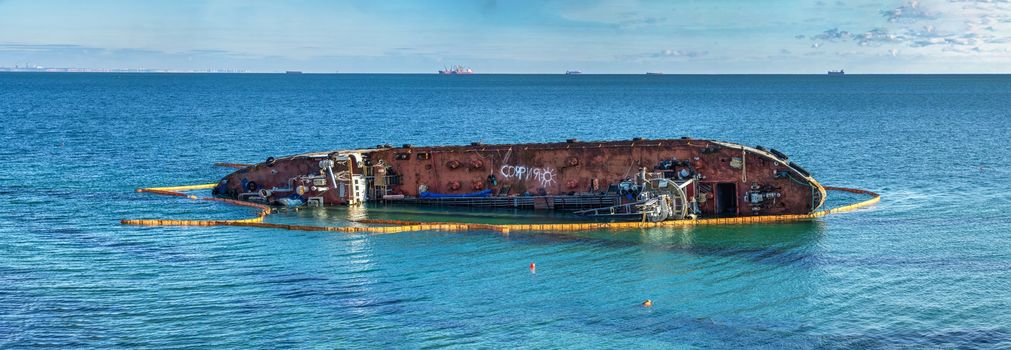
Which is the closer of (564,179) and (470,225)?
(470,225)

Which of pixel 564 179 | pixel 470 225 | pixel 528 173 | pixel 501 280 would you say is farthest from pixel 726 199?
pixel 501 280

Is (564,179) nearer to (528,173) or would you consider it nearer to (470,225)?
(528,173)

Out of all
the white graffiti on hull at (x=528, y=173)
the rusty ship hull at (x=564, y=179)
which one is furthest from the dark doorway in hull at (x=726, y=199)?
the white graffiti on hull at (x=528, y=173)

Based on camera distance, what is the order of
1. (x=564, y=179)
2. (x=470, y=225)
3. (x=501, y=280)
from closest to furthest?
(x=501, y=280)
(x=470, y=225)
(x=564, y=179)

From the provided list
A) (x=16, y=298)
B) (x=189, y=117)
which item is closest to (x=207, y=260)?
(x=16, y=298)

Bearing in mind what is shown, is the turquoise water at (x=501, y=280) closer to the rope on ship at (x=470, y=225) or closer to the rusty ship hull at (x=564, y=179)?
the rope on ship at (x=470, y=225)

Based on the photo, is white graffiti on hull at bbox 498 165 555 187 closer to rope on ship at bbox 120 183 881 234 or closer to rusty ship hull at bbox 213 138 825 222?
rusty ship hull at bbox 213 138 825 222
